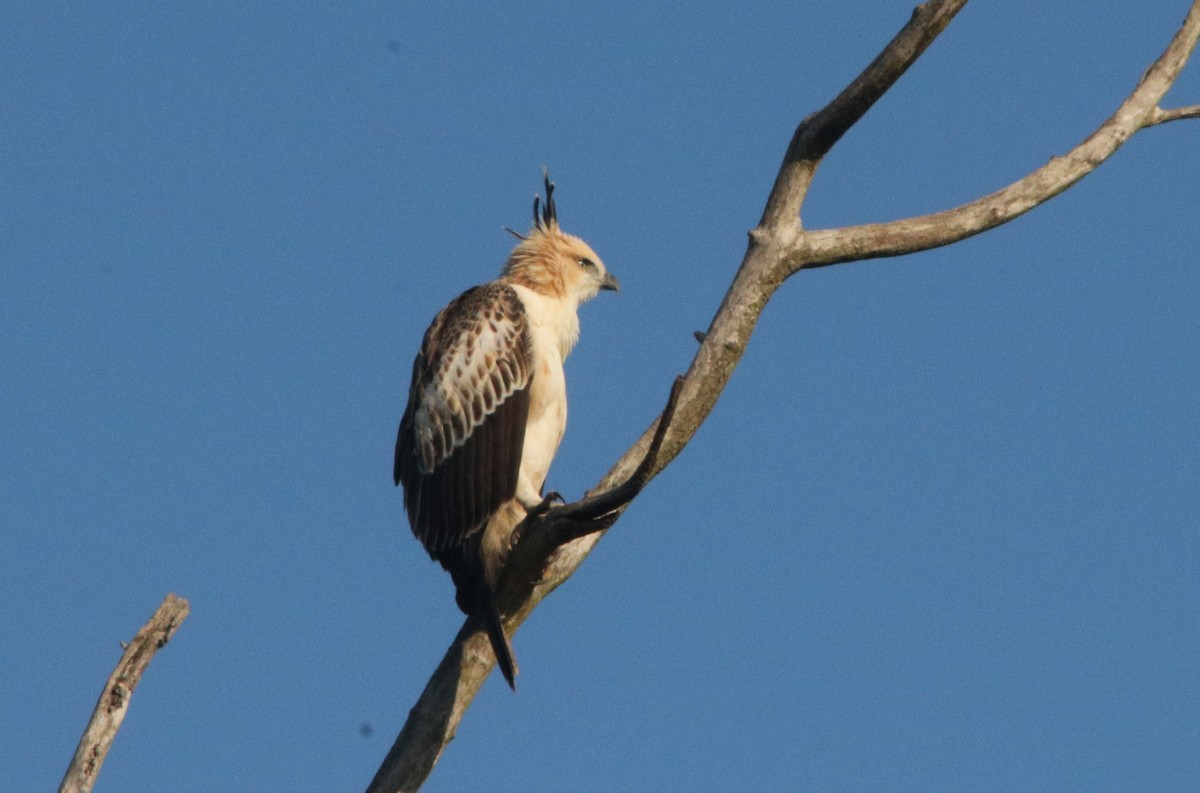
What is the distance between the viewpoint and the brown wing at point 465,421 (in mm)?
8547

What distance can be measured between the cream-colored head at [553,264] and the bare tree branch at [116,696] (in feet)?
12.8

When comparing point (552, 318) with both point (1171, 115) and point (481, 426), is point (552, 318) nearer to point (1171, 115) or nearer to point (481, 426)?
point (481, 426)

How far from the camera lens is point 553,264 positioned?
10.0 m

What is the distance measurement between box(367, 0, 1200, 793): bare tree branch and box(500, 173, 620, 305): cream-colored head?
84.0 inches

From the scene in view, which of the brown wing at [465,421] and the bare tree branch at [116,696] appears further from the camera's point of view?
the brown wing at [465,421]

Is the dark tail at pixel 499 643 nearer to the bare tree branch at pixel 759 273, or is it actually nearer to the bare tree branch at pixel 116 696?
the bare tree branch at pixel 759 273

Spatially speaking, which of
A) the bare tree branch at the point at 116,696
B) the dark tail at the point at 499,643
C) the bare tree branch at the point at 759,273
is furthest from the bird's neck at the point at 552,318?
the bare tree branch at the point at 116,696

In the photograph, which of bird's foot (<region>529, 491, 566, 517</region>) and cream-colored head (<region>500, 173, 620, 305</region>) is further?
cream-colored head (<region>500, 173, 620, 305</region>)

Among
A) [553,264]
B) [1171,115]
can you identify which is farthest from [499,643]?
[1171,115]

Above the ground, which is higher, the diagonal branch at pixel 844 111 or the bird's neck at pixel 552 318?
the bird's neck at pixel 552 318

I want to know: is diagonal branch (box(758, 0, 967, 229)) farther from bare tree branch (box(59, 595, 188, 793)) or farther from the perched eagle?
bare tree branch (box(59, 595, 188, 793))

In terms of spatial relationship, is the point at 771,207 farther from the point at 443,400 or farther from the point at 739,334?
the point at 443,400

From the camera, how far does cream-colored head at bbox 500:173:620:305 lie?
32.6 ft

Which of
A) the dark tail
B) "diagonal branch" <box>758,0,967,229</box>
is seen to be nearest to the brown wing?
the dark tail
